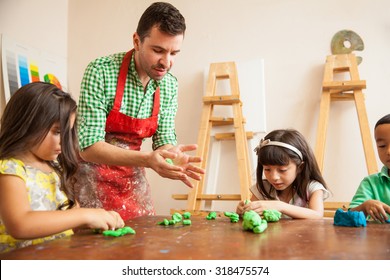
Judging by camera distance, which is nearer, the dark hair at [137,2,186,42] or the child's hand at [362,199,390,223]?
the child's hand at [362,199,390,223]

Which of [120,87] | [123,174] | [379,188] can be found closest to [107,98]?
[120,87]

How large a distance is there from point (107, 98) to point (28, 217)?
900 millimetres

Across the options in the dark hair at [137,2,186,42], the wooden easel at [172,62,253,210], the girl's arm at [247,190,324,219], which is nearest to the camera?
the girl's arm at [247,190,324,219]

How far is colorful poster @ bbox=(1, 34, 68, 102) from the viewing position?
2662 millimetres

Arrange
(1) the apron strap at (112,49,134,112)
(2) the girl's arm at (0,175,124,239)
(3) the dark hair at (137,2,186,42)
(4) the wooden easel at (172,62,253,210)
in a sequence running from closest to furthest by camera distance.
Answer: (2) the girl's arm at (0,175,124,239) < (3) the dark hair at (137,2,186,42) < (1) the apron strap at (112,49,134,112) < (4) the wooden easel at (172,62,253,210)

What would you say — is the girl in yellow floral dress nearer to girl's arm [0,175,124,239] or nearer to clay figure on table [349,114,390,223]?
girl's arm [0,175,124,239]

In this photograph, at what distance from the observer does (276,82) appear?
308 cm

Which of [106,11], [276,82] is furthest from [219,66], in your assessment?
[106,11]

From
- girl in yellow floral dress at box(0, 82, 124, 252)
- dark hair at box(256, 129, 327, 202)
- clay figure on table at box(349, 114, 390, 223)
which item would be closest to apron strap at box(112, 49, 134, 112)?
girl in yellow floral dress at box(0, 82, 124, 252)

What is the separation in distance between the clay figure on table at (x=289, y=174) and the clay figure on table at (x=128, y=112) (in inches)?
14.7

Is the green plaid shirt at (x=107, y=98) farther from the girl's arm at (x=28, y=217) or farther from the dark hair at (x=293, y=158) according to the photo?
the girl's arm at (x=28, y=217)

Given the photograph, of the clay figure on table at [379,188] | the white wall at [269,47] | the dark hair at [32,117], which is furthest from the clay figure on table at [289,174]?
the white wall at [269,47]

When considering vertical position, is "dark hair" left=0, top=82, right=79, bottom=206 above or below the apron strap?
below

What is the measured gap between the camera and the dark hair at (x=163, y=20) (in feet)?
5.26
